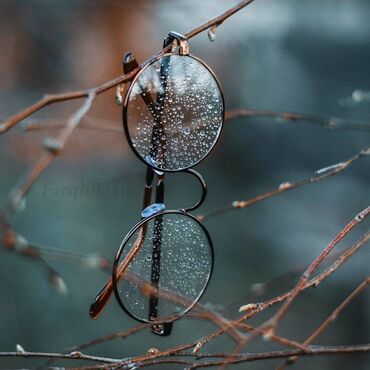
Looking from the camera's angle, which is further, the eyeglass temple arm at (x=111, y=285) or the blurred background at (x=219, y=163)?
the blurred background at (x=219, y=163)

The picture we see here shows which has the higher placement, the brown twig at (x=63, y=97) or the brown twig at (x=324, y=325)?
the brown twig at (x=63, y=97)

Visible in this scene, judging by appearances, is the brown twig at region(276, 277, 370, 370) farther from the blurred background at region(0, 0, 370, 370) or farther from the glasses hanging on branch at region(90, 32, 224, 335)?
the blurred background at region(0, 0, 370, 370)

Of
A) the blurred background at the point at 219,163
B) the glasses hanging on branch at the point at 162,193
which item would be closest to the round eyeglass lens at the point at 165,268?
the glasses hanging on branch at the point at 162,193

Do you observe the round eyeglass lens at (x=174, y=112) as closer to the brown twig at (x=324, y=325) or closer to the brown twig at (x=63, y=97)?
the brown twig at (x=63, y=97)

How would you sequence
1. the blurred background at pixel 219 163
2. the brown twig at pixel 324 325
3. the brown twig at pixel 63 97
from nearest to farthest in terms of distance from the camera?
the brown twig at pixel 63 97
the brown twig at pixel 324 325
the blurred background at pixel 219 163

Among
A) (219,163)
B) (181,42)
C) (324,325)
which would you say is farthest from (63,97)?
(219,163)

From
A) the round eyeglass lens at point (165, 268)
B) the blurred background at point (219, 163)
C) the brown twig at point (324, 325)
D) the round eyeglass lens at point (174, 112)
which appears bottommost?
the brown twig at point (324, 325)

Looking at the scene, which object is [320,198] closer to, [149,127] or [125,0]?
[125,0]

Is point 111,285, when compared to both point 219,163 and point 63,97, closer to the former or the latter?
point 63,97
